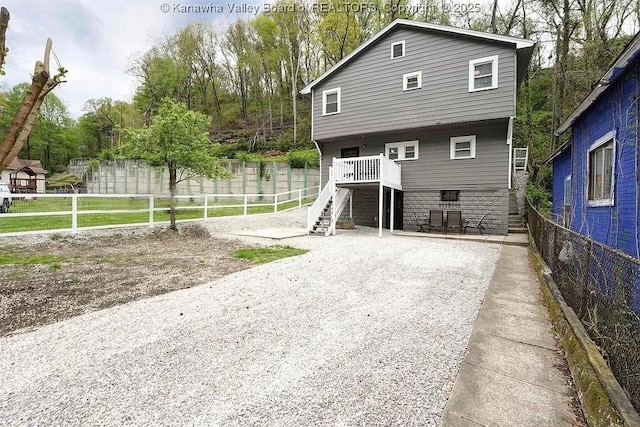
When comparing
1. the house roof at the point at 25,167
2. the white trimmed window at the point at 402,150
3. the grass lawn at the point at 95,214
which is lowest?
the grass lawn at the point at 95,214

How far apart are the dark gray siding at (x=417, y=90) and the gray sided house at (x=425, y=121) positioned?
37 millimetres

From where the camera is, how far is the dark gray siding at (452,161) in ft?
39.5

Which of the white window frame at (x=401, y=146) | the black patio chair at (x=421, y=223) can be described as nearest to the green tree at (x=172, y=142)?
the white window frame at (x=401, y=146)

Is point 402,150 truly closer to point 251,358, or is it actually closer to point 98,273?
point 98,273

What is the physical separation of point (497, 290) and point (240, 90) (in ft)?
129

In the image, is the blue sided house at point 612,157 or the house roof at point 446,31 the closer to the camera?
the blue sided house at point 612,157

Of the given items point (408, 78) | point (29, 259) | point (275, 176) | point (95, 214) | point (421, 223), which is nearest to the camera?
point (29, 259)

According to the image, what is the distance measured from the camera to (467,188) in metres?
12.6

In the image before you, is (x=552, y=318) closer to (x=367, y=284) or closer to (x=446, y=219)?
(x=367, y=284)

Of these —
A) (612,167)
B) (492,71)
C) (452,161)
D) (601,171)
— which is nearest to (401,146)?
(452,161)

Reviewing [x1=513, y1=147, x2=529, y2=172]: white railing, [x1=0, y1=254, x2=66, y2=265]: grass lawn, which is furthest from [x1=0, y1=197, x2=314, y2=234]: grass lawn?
[x1=513, y1=147, x2=529, y2=172]: white railing

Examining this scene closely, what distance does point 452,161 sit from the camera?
12898mm

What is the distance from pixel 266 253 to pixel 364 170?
562 cm

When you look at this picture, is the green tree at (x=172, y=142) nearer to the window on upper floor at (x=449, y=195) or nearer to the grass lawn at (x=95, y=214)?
the grass lawn at (x=95, y=214)
